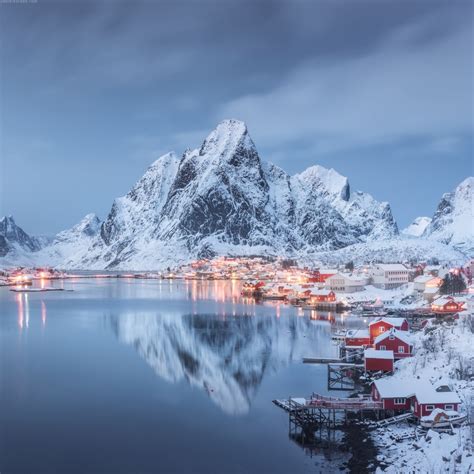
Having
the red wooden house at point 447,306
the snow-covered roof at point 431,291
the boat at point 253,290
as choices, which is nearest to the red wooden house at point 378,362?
the red wooden house at point 447,306

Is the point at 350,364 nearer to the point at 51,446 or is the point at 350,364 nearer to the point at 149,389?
the point at 149,389

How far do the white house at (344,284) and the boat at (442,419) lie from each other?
51308mm

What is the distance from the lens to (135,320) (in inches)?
2010

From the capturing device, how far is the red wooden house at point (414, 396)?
20.4m

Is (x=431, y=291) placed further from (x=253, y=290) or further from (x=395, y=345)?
(x=253, y=290)

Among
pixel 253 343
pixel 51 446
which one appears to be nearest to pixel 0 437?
pixel 51 446

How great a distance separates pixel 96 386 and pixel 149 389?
8.87 ft

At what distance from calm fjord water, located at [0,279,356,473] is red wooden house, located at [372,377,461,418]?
13.3 feet

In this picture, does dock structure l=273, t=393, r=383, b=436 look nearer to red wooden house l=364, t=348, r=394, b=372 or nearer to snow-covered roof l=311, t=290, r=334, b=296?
red wooden house l=364, t=348, r=394, b=372

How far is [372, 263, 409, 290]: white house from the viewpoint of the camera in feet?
247

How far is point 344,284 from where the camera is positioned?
235ft

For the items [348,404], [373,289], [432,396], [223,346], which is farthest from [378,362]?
[373,289]

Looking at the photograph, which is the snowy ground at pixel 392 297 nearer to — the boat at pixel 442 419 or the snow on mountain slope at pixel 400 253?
the snow on mountain slope at pixel 400 253

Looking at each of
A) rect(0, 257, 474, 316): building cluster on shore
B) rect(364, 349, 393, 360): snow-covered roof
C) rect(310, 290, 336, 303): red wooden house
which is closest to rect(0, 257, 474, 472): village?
rect(364, 349, 393, 360): snow-covered roof
